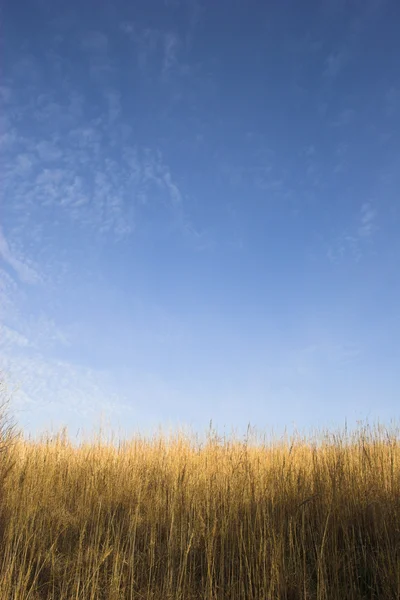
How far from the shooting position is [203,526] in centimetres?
430

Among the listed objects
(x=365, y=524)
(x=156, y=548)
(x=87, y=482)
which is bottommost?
(x=156, y=548)

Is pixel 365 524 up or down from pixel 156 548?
up

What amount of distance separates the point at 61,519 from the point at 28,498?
0.78m

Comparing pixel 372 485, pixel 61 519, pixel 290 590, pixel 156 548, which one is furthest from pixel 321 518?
pixel 61 519

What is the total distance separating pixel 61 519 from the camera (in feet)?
16.4

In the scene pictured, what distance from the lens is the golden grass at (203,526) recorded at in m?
3.52

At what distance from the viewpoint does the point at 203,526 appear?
4.30 metres

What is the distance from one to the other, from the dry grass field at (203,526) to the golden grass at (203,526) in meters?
0.02

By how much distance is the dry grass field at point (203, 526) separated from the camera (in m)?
3.52

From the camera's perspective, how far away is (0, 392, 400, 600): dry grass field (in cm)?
352

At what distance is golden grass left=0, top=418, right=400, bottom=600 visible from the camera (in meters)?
3.52

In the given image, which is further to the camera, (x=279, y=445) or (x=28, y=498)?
(x=279, y=445)

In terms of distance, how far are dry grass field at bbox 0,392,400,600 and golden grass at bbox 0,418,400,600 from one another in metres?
0.02

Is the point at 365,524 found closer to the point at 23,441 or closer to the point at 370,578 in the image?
the point at 370,578
